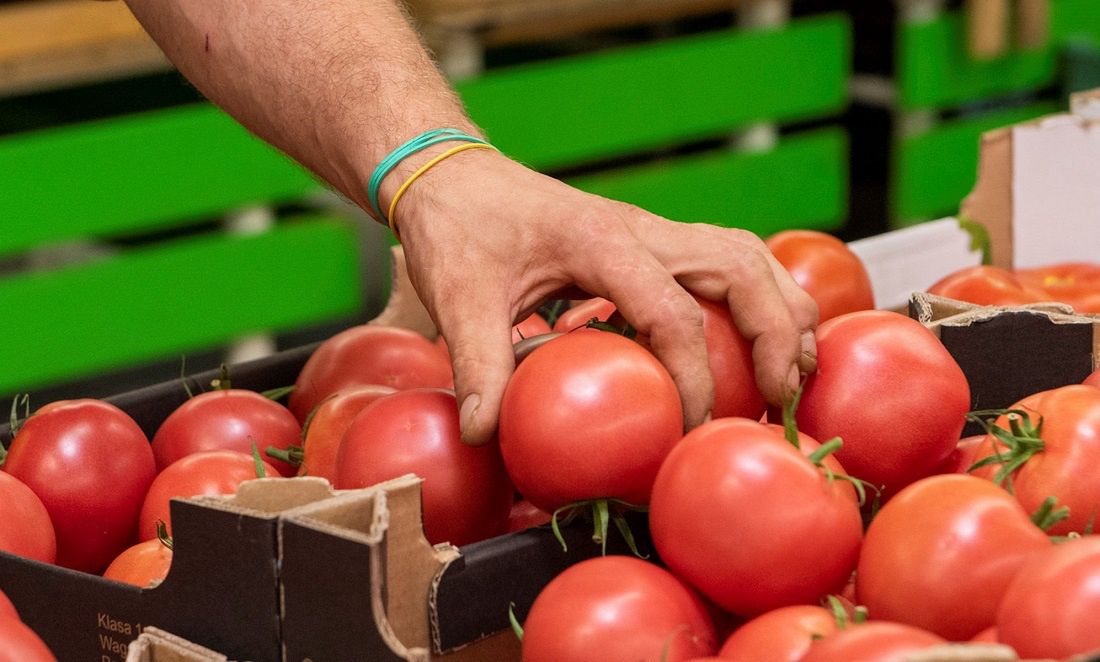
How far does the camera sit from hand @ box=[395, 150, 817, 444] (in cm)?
110

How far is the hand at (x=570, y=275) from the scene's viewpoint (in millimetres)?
1101

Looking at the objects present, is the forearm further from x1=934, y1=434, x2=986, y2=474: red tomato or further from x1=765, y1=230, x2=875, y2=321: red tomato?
x1=934, y1=434, x2=986, y2=474: red tomato

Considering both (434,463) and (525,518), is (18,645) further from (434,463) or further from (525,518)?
(525,518)

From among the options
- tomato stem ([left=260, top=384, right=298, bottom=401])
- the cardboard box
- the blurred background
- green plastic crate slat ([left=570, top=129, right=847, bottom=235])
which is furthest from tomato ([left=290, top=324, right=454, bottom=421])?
green plastic crate slat ([left=570, top=129, right=847, bottom=235])

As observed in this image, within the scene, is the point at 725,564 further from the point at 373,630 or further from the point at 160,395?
the point at 160,395

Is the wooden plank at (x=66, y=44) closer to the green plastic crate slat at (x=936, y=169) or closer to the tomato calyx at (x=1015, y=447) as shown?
the green plastic crate slat at (x=936, y=169)

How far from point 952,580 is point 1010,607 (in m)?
0.07

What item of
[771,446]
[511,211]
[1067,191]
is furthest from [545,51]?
[771,446]

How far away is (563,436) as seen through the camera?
101cm

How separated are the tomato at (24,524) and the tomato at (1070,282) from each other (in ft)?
3.87

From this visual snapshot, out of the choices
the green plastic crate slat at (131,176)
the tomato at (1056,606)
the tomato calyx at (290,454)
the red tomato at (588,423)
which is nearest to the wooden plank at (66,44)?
the green plastic crate slat at (131,176)

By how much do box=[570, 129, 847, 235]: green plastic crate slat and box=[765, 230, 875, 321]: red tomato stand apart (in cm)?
225

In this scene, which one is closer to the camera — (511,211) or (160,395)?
(511,211)

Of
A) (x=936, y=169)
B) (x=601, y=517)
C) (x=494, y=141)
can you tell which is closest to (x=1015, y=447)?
(x=601, y=517)
